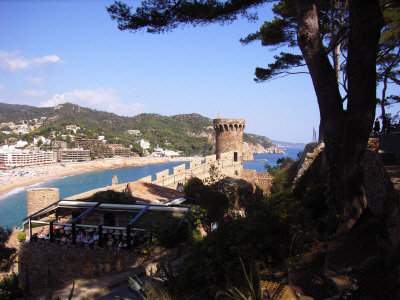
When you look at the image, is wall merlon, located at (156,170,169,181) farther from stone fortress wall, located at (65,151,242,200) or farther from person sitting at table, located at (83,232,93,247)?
person sitting at table, located at (83,232,93,247)

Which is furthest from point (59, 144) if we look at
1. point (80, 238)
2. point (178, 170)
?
point (80, 238)

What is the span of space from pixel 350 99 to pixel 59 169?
81361 mm

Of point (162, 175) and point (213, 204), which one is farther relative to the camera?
point (162, 175)

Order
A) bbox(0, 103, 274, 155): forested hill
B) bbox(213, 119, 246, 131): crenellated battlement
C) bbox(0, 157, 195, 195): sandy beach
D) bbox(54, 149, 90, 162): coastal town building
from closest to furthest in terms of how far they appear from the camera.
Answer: bbox(213, 119, 246, 131): crenellated battlement, bbox(0, 157, 195, 195): sandy beach, bbox(54, 149, 90, 162): coastal town building, bbox(0, 103, 274, 155): forested hill

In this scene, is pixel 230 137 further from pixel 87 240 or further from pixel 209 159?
pixel 87 240

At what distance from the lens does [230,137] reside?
23.9m

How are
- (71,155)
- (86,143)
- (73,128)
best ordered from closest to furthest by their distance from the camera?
(71,155)
(86,143)
(73,128)

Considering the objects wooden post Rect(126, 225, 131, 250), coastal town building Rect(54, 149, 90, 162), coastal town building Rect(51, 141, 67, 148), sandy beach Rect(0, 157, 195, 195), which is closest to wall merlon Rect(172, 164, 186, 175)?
wooden post Rect(126, 225, 131, 250)

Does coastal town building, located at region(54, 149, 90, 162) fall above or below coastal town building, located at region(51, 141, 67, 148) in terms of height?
below

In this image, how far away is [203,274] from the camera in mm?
3650

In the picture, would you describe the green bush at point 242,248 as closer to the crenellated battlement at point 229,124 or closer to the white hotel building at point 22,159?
the crenellated battlement at point 229,124

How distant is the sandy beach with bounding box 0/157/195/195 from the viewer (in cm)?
5647

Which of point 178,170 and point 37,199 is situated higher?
point 178,170

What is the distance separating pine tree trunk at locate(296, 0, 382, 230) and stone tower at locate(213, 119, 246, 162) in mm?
19376
